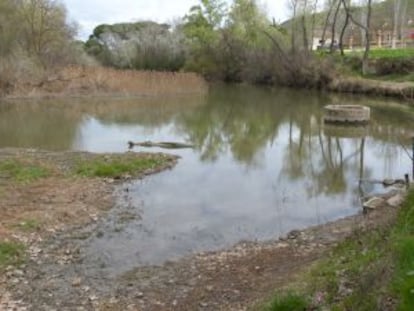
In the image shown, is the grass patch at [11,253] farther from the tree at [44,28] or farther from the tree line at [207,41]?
the tree at [44,28]

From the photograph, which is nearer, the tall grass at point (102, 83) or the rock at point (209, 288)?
the rock at point (209, 288)

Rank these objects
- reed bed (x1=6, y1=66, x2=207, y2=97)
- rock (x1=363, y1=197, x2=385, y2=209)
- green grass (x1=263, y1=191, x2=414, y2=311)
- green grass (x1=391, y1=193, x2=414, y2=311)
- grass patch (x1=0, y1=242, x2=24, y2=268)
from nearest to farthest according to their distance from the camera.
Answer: green grass (x1=391, y1=193, x2=414, y2=311) → green grass (x1=263, y1=191, x2=414, y2=311) → grass patch (x1=0, y1=242, x2=24, y2=268) → rock (x1=363, y1=197, x2=385, y2=209) → reed bed (x1=6, y1=66, x2=207, y2=97)

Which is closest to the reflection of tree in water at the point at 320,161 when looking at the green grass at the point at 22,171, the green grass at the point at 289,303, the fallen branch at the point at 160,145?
the fallen branch at the point at 160,145

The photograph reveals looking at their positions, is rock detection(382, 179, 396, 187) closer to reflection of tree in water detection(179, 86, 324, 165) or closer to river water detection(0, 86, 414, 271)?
river water detection(0, 86, 414, 271)

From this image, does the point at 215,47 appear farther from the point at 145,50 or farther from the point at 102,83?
the point at 102,83

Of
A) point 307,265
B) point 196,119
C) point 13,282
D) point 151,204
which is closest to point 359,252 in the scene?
point 307,265

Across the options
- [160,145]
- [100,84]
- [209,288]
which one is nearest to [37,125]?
[160,145]

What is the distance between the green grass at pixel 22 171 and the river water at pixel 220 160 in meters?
2.18

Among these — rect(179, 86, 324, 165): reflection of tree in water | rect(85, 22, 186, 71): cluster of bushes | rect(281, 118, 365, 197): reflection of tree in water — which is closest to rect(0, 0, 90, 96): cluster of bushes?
rect(85, 22, 186, 71): cluster of bushes

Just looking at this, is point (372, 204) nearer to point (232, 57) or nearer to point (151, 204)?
point (151, 204)

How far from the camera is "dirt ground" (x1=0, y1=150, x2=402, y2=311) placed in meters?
6.79

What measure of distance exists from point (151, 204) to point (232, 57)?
45703 mm

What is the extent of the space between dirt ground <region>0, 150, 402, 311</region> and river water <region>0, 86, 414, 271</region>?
46 cm

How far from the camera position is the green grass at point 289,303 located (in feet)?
17.5
